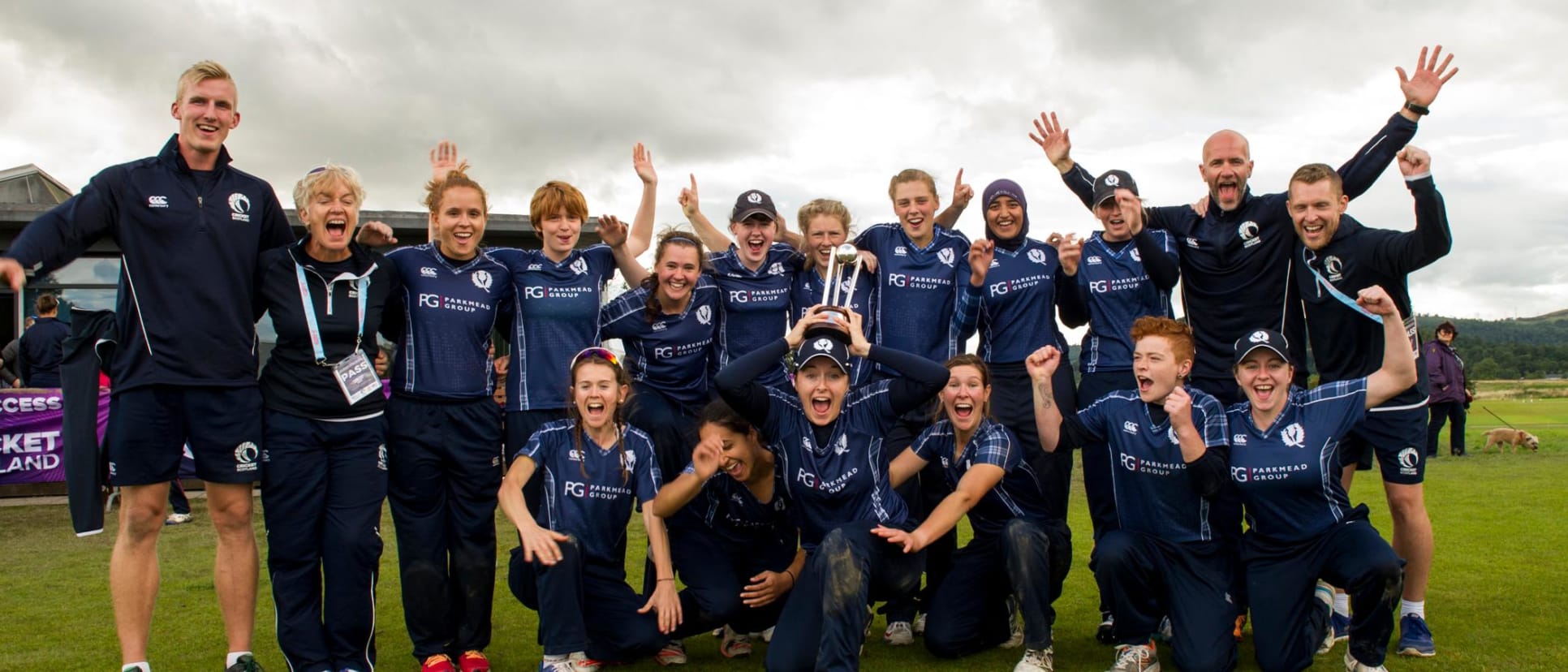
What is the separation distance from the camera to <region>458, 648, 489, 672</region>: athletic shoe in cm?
480

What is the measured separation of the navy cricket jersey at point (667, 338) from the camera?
560 centimetres

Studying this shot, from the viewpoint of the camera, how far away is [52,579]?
24.7ft

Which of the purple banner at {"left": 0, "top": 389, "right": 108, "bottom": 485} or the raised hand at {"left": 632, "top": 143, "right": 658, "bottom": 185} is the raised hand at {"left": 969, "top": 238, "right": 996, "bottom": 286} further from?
the purple banner at {"left": 0, "top": 389, "right": 108, "bottom": 485}

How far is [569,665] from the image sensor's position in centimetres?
451

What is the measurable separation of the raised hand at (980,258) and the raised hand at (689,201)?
1857 millimetres

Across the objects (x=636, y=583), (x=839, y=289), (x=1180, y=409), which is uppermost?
(x=839, y=289)

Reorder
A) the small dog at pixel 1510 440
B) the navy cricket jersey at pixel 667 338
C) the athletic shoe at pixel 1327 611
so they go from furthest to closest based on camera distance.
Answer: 1. the small dog at pixel 1510 440
2. the navy cricket jersey at pixel 667 338
3. the athletic shoe at pixel 1327 611

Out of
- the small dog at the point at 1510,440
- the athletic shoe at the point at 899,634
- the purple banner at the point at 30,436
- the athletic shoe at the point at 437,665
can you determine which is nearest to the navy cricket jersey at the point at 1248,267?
the athletic shoe at the point at 899,634

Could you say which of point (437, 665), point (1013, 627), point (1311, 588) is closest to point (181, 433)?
point (437, 665)

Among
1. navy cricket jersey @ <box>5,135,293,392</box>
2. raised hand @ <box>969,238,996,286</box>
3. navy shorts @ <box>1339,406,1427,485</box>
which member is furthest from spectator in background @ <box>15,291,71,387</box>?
navy shorts @ <box>1339,406,1427,485</box>

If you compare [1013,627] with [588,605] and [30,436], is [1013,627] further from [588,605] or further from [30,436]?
[30,436]

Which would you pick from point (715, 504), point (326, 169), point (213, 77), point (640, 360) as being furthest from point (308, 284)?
point (715, 504)

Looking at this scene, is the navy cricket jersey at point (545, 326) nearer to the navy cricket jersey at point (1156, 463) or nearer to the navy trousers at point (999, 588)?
the navy trousers at point (999, 588)

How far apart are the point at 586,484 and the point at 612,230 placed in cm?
133
